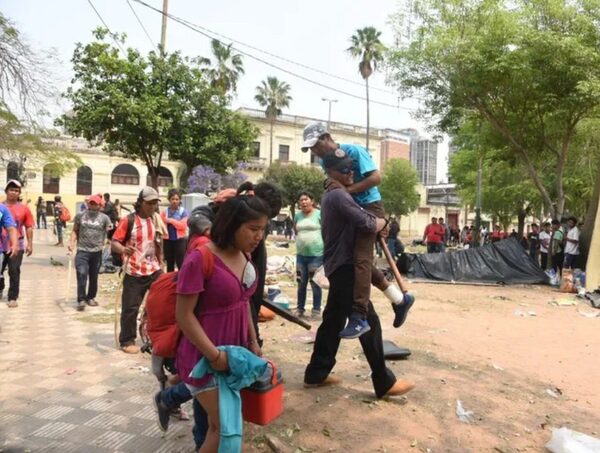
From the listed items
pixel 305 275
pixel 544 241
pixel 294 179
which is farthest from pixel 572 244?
pixel 294 179

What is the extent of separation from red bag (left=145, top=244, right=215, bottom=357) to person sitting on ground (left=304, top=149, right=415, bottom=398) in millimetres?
1271

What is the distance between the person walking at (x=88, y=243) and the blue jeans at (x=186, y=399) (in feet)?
16.8

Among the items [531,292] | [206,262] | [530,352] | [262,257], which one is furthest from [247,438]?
[531,292]

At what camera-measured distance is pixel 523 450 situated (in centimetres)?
323

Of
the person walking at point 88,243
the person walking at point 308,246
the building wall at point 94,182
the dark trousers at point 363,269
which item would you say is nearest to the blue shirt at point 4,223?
the person walking at point 88,243

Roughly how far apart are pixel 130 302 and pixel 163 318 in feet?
9.57

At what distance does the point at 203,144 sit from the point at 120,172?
111 ft

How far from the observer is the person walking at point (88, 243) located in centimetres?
731

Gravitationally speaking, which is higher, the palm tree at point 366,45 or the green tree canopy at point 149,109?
the palm tree at point 366,45

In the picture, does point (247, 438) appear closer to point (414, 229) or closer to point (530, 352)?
point (530, 352)

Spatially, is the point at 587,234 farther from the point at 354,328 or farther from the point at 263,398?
the point at 263,398

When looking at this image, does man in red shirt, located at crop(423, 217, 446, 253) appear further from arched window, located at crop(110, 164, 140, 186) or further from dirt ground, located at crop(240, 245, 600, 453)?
arched window, located at crop(110, 164, 140, 186)

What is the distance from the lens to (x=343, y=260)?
3.55 meters

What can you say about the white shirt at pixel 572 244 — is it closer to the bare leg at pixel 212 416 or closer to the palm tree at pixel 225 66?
the bare leg at pixel 212 416
